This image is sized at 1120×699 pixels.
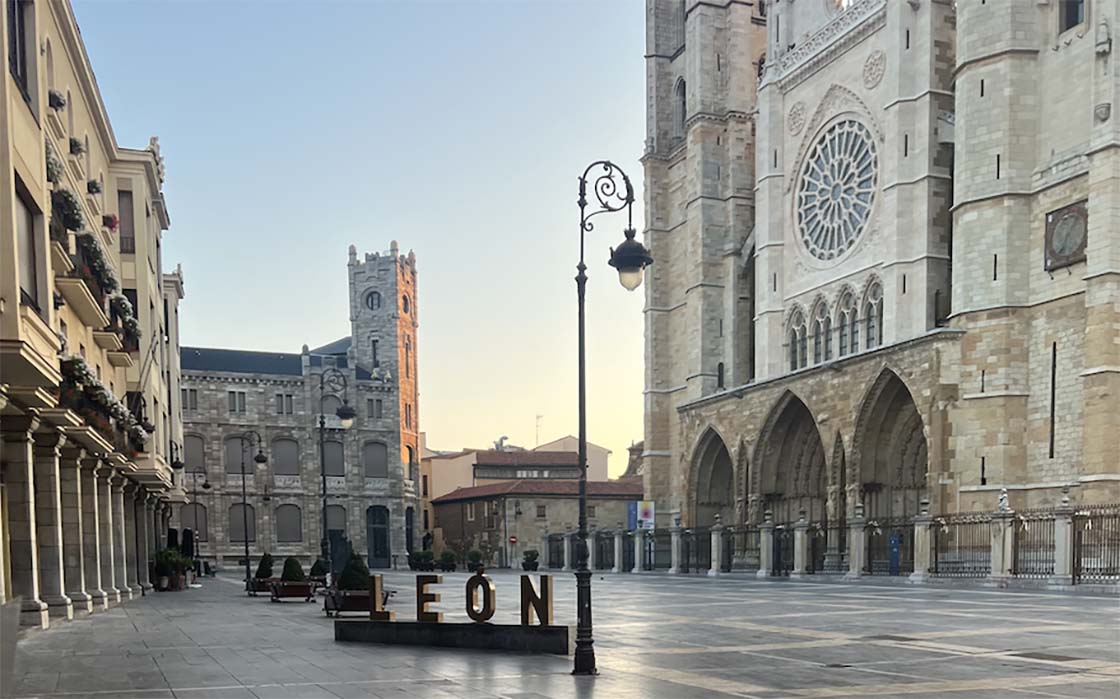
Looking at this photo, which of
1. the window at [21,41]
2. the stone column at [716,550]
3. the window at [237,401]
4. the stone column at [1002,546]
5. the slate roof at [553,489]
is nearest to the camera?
the window at [21,41]

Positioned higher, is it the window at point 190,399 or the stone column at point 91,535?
the window at point 190,399

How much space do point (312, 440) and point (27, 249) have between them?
5892 centimetres

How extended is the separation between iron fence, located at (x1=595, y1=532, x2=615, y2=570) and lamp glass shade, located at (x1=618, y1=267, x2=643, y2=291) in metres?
45.0

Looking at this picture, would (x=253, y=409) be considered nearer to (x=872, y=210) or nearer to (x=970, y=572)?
(x=872, y=210)

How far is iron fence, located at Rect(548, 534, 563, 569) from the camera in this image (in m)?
62.7

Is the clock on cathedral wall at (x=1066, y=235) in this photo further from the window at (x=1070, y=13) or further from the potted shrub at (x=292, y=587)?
the potted shrub at (x=292, y=587)

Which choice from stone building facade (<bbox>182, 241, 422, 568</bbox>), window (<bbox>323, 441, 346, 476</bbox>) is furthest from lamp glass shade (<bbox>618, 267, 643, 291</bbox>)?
window (<bbox>323, 441, 346, 476</bbox>)

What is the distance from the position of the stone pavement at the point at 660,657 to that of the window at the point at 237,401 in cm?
4954

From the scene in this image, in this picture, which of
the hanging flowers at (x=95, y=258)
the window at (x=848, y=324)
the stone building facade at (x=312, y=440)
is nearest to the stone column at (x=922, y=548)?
the window at (x=848, y=324)

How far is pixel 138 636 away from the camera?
16.6 m

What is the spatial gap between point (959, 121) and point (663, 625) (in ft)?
87.2

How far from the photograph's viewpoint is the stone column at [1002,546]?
90.9ft

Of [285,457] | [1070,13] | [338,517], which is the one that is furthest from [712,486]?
[285,457]

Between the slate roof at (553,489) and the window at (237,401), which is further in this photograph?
the window at (237,401)
